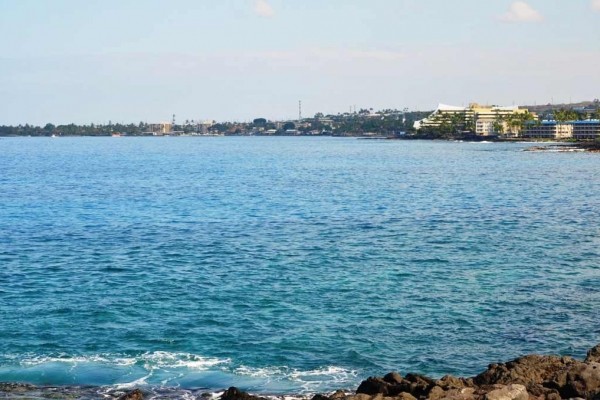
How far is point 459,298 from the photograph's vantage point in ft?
101

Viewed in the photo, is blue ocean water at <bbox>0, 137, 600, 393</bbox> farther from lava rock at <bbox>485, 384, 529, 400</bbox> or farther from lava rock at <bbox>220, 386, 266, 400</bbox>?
lava rock at <bbox>485, 384, 529, 400</bbox>

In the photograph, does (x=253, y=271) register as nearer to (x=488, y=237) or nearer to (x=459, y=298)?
(x=459, y=298)

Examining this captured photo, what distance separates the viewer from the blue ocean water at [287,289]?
77.8ft

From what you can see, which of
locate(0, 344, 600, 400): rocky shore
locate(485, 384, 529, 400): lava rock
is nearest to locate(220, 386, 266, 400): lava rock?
locate(0, 344, 600, 400): rocky shore

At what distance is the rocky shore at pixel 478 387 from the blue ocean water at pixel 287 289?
1153 millimetres

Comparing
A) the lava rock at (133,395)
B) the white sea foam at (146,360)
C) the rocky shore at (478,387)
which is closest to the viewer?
the rocky shore at (478,387)

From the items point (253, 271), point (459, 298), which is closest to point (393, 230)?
point (253, 271)

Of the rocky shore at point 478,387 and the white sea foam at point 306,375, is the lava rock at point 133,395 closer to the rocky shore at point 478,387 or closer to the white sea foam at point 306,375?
the rocky shore at point 478,387

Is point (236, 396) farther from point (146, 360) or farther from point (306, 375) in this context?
point (146, 360)

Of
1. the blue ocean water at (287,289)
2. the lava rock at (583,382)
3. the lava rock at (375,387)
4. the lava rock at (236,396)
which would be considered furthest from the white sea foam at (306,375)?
the lava rock at (583,382)

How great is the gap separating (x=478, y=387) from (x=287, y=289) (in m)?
14.8

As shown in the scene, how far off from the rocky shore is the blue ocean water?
1153 millimetres

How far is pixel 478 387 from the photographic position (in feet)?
59.2

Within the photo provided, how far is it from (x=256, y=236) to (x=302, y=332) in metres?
19.9
